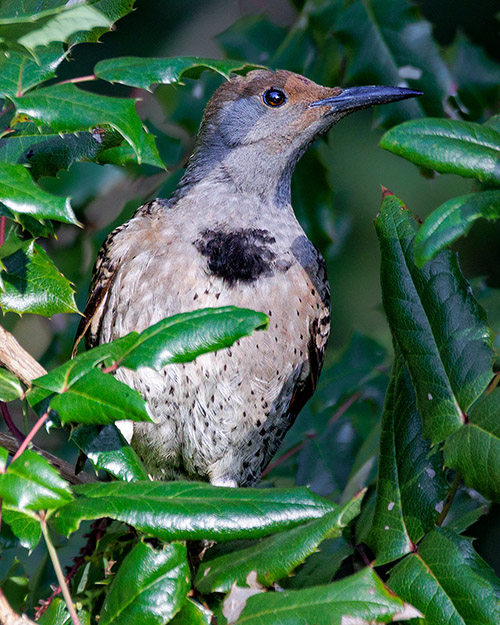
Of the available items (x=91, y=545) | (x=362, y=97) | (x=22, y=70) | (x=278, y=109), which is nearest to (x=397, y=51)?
(x=362, y=97)

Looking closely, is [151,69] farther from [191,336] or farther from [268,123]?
[268,123]

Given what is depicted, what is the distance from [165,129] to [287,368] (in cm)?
135

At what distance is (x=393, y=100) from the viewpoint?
3143 mm

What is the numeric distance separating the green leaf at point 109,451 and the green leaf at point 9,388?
18cm

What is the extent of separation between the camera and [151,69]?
1690 mm

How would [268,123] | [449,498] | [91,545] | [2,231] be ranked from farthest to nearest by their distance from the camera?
[268,123] → [91,545] → [2,231] → [449,498]

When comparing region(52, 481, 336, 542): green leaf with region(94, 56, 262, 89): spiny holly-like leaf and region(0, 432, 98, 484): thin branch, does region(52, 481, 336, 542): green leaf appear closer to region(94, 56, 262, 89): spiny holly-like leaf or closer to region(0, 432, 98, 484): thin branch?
region(0, 432, 98, 484): thin branch

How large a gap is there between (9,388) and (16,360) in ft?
1.70

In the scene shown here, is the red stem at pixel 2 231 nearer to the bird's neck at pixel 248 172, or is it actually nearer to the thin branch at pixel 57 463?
the thin branch at pixel 57 463

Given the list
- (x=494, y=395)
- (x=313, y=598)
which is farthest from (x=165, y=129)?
(x=313, y=598)

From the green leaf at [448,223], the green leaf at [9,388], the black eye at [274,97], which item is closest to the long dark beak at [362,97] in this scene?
the black eye at [274,97]

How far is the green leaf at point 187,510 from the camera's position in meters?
1.46

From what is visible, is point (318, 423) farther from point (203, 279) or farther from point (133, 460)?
point (133, 460)

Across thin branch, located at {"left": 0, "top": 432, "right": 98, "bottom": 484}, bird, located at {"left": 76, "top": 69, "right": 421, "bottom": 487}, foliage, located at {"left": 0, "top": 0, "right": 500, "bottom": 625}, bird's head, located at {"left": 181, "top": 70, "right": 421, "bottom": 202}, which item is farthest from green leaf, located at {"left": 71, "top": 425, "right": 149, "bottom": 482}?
bird's head, located at {"left": 181, "top": 70, "right": 421, "bottom": 202}
